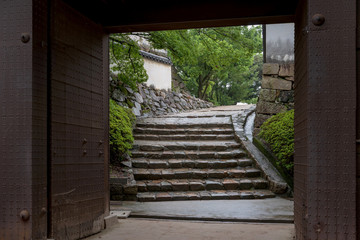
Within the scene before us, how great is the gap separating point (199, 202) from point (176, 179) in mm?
1311

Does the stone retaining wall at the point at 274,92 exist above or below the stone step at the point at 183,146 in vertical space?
above

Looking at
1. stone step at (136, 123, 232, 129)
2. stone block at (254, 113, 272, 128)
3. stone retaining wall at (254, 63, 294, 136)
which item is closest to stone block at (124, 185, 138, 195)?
stone step at (136, 123, 232, 129)

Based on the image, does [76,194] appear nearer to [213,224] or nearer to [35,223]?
[35,223]

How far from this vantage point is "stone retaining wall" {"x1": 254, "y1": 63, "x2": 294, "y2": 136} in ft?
32.8

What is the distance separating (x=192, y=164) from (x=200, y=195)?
1.43m

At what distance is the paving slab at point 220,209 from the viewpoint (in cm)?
540

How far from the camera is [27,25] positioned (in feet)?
10.6

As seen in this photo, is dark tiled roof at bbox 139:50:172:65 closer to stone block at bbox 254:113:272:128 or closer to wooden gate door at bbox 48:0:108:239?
stone block at bbox 254:113:272:128

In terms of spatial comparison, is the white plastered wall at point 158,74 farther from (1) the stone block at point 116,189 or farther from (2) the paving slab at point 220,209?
(2) the paving slab at point 220,209

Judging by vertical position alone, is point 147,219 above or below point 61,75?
below

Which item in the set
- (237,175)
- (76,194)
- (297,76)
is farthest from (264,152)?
(76,194)

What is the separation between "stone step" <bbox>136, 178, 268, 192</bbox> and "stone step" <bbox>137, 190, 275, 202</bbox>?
206mm

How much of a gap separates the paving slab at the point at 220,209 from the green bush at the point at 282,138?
3.03ft

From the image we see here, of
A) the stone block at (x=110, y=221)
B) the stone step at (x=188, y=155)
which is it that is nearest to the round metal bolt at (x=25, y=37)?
the stone block at (x=110, y=221)
